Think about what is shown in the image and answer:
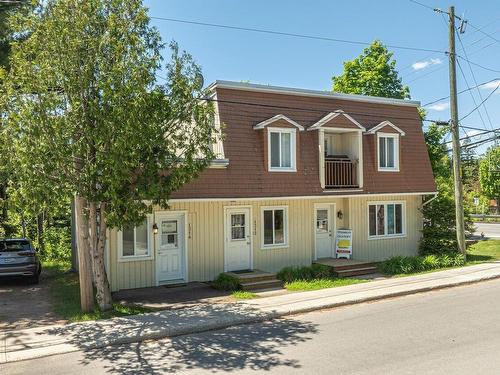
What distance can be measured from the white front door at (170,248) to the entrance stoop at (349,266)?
200 inches

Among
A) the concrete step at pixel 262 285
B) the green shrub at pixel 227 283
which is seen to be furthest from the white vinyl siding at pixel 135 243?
the concrete step at pixel 262 285

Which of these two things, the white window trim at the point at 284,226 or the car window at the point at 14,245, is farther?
the white window trim at the point at 284,226

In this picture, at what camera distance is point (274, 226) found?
638 inches

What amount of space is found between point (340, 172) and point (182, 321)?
9446 mm

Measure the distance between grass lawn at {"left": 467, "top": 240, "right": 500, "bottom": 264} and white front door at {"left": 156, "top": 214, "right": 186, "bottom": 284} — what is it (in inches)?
441

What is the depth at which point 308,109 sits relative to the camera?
17.0 m

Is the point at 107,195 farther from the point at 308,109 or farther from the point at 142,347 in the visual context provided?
the point at 308,109

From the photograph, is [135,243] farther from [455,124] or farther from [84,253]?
[455,124]

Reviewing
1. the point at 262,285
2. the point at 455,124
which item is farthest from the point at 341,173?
the point at 262,285

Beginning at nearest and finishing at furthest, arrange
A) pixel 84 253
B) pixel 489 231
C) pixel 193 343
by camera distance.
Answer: pixel 193 343 < pixel 84 253 < pixel 489 231

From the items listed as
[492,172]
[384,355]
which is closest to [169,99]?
[384,355]

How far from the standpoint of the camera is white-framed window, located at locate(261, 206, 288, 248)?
16.0 meters

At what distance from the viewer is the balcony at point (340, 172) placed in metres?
17.0

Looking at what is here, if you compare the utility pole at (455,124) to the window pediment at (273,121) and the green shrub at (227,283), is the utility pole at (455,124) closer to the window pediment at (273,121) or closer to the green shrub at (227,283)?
the window pediment at (273,121)
